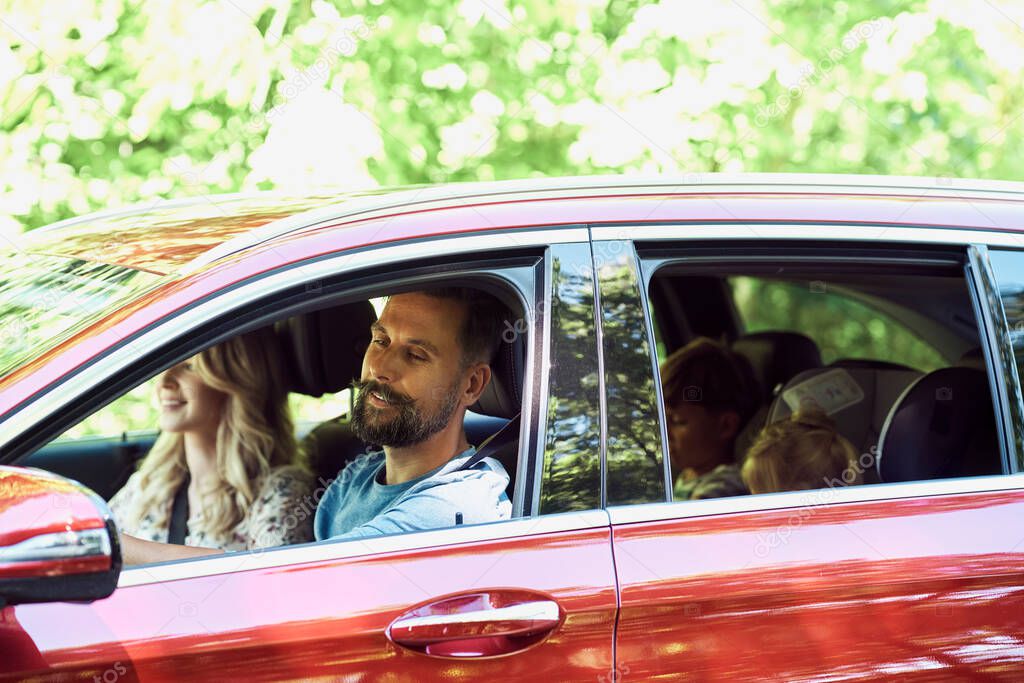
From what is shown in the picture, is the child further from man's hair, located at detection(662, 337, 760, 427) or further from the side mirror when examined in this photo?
the side mirror

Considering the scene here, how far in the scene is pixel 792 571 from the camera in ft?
6.57

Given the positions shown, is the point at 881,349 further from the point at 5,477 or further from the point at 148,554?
the point at 5,477

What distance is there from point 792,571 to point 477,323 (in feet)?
2.88

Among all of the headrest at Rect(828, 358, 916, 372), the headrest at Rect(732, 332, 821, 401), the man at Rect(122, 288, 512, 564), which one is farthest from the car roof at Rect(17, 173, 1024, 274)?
the headrest at Rect(732, 332, 821, 401)

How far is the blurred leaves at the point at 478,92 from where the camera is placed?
5.80 metres

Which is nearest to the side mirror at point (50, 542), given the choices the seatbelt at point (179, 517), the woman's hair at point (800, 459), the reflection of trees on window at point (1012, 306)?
the seatbelt at point (179, 517)

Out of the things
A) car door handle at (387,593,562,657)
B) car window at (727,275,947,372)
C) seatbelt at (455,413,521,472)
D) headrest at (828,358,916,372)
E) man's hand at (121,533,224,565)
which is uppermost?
car window at (727,275,947,372)

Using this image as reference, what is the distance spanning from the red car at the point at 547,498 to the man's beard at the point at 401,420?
0.45 ft

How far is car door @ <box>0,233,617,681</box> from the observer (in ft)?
5.68

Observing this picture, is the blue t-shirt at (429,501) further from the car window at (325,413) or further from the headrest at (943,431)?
the headrest at (943,431)

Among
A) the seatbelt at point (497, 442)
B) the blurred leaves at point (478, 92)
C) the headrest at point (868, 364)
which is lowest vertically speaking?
the seatbelt at point (497, 442)

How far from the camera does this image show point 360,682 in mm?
1812

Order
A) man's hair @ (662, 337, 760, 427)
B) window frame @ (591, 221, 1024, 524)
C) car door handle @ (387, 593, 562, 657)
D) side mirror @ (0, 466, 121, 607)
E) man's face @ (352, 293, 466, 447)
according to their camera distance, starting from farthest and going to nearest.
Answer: man's hair @ (662, 337, 760, 427) → man's face @ (352, 293, 466, 447) → window frame @ (591, 221, 1024, 524) → car door handle @ (387, 593, 562, 657) → side mirror @ (0, 466, 121, 607)

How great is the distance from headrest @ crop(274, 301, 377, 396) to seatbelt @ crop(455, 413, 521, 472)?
0.65 meters
